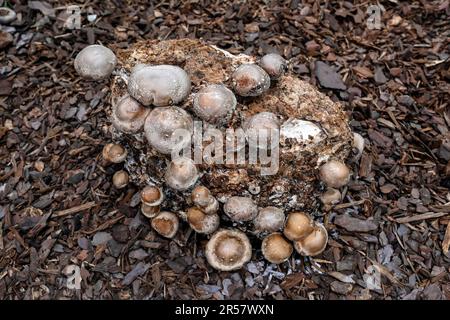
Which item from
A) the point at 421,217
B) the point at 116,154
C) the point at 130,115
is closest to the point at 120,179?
the point at 116,154

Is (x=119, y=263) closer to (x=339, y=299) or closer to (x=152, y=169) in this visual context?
(x=152, y=169)

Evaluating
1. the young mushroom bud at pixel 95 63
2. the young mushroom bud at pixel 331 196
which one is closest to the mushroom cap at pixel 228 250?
the young mushroom bud at pixel 331 196

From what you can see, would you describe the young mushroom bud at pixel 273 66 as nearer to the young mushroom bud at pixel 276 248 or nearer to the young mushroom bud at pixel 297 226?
the young mushroom bud at pixel 297 226

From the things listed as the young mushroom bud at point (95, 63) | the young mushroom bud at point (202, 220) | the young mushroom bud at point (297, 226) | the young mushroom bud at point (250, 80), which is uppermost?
→ the young mushroom bud at point (250, 80)

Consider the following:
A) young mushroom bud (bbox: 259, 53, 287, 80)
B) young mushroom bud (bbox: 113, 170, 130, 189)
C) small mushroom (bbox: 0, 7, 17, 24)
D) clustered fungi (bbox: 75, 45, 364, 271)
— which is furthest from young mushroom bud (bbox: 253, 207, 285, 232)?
small mushroom (bbox: 0, 7, 17, 24)

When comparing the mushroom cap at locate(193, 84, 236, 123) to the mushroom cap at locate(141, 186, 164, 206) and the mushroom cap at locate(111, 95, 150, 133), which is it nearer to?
the mushroom cap at locate(111, 95, 150, 133)

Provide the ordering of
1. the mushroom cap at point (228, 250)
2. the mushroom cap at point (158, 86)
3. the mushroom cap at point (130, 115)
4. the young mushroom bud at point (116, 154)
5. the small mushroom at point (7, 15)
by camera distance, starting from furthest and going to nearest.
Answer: the small mushroom at point (7, 15) → the young mushroom bud at point (116, 154) → the mushroom cap at point (228, 250) → the mushroom cap at point (130, 115) → the mushroom cap at point (158, 86)
